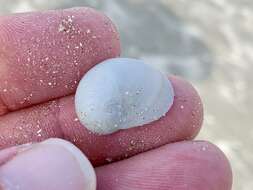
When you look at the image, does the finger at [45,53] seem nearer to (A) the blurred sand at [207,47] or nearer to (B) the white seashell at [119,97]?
(B) the white seashell at [119,97]

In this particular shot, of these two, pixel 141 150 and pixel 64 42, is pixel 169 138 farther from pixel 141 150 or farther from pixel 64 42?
pixel 64 42

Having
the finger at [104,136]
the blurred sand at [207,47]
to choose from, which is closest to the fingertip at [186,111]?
the finger at [104,136]

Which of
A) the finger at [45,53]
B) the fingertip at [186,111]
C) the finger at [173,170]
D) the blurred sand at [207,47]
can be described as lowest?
the blurred sand at [207,47]

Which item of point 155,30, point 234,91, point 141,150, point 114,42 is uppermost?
point 114,42

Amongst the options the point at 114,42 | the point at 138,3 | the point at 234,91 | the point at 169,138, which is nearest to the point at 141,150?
the point at 169,138

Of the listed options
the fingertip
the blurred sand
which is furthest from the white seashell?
the blurred sand

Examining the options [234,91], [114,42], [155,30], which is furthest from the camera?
[155,30]

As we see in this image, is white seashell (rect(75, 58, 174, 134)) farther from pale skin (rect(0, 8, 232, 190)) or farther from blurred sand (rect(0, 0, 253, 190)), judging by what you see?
blurred sand (rect(0, 0, 253, 190))

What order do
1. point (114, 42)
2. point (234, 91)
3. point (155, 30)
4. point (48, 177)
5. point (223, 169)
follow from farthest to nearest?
point (155, 30) < point (234, 91) < point (114, 42) < point (223, 169) < point (48, 177)
